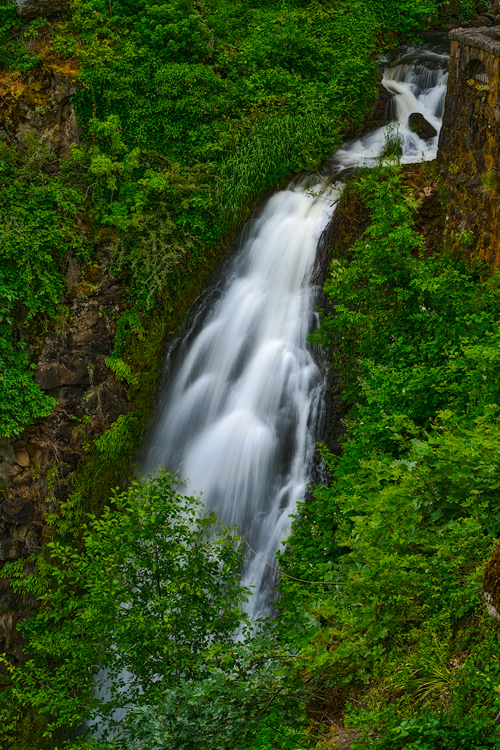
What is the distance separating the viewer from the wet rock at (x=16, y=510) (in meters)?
8.84

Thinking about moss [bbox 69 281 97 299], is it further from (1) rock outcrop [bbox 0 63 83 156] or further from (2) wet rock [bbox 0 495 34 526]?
(2) wet rock [bbox 0 495 34 526]

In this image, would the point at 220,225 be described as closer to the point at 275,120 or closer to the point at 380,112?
the point at 275,120

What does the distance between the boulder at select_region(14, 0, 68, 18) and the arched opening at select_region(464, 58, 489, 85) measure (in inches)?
286

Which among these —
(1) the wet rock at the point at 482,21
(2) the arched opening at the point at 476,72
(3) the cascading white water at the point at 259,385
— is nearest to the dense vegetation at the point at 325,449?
(3) the cascading white water at the point at 259,385

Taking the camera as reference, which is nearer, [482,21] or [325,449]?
[325,449]

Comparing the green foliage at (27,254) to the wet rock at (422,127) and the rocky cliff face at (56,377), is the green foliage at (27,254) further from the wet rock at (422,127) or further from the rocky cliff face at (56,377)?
the wet rock at (422,127)

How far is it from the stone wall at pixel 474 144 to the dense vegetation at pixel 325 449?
0.44 metres

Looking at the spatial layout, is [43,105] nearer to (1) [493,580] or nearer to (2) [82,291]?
(2) [82,291]

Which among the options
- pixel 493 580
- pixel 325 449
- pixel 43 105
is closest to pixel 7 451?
pixel 325 449

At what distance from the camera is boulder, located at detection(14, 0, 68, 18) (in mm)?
10227

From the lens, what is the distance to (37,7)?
404 inches

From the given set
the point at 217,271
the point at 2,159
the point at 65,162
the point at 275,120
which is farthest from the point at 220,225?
the point at 2,159

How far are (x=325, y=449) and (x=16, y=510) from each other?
4.98 meters

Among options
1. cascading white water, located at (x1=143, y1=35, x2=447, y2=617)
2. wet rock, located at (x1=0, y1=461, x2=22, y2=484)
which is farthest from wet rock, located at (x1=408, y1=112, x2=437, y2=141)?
wet rock, located at (x1=0, y1=461, x2=22, y2=484)
